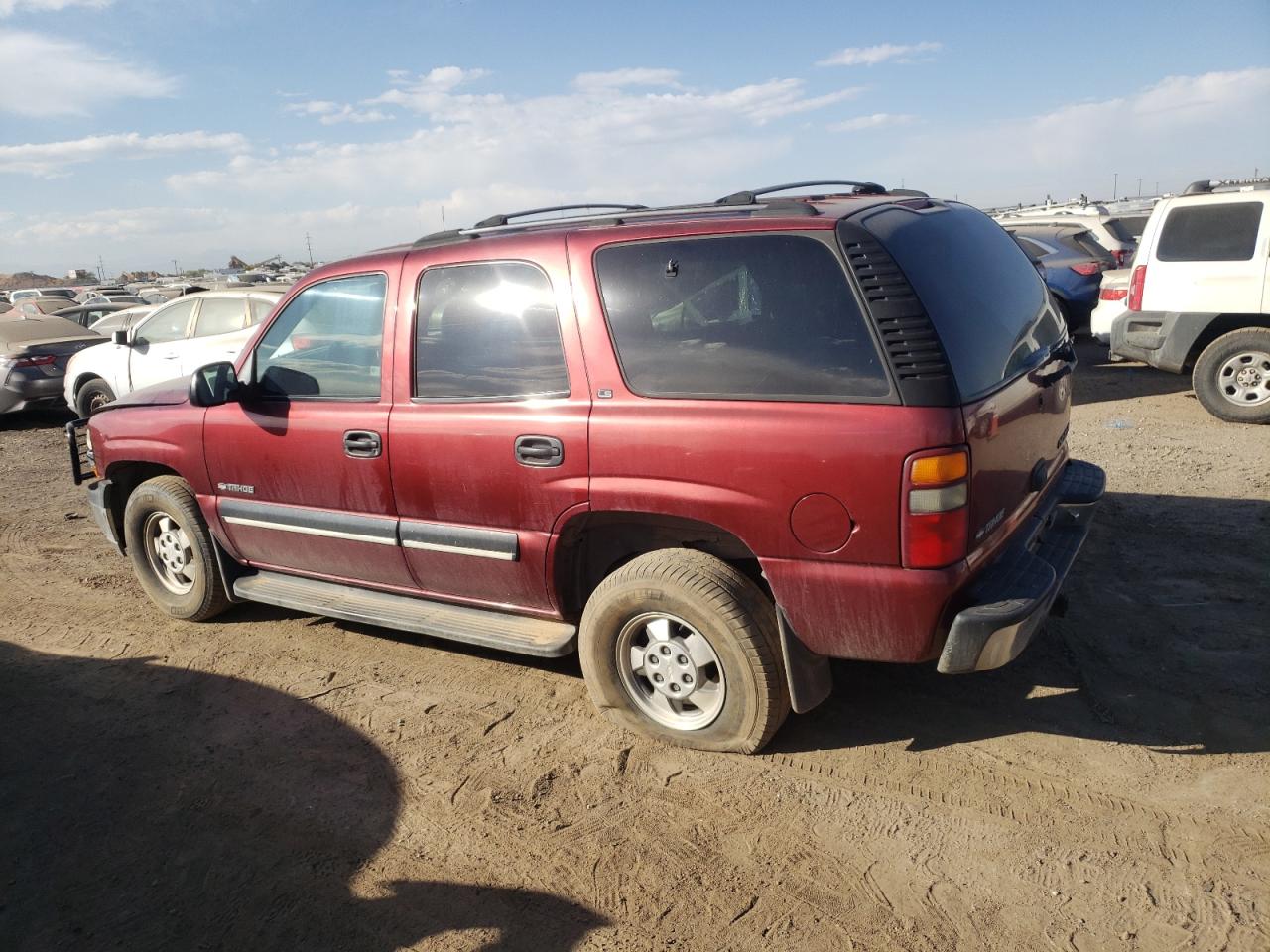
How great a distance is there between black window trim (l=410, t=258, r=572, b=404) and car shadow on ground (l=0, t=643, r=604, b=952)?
4.89 feet

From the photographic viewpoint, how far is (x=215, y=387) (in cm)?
461

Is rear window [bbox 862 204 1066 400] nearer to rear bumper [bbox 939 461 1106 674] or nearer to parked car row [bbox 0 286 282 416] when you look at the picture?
rear bumper [bbox 939 461 1106 674]

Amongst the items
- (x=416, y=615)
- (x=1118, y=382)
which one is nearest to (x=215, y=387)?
(x=416, y=615)

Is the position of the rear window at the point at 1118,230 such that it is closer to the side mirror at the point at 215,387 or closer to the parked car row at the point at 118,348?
→ the parked car row at the point at 118,348

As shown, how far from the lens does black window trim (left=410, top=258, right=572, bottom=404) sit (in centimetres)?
370

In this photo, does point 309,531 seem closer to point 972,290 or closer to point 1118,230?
point 972,290

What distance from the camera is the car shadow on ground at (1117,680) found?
3645 mm

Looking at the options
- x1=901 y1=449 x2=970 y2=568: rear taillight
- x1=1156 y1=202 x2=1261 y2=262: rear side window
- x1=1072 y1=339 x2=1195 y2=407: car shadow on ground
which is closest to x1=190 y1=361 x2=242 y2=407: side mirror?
x1=901 y1=449 x2=970 y2=568: rear taillight

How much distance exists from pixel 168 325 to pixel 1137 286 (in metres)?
10.1

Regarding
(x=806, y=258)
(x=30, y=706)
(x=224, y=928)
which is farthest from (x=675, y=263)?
(x=30, y=706)

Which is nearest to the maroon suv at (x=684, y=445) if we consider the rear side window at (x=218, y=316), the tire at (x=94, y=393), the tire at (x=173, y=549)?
the tire at (x=173, y=549)

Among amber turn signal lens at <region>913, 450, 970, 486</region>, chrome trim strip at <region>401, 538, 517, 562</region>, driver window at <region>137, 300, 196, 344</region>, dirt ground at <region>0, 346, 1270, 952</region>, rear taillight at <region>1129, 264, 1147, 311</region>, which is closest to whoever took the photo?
dirt ground at <region>0, 346, 1270, 952</region>

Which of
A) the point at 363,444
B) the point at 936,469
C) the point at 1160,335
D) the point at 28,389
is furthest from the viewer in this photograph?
the point at 28,389

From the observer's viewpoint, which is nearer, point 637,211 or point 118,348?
point 637,211
